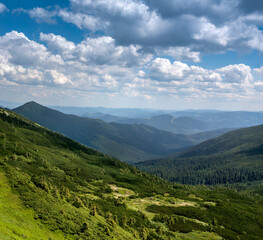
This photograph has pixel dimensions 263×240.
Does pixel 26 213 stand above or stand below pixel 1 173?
below

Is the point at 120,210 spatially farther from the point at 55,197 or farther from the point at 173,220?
the point at 55,197

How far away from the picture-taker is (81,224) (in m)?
36.7

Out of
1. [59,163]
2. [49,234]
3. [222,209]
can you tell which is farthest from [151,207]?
[59,163]

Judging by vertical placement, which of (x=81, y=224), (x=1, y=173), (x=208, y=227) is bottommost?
(x=208, y=227)

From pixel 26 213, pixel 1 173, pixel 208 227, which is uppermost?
pixel 1 173

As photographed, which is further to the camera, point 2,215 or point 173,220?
point 173,220

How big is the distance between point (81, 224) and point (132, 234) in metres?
13.7

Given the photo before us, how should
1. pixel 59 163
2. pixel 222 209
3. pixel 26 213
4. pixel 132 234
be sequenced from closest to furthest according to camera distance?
pixel 26 213 < pixel 132 234 < pixel 222 209 < pixel 59 163

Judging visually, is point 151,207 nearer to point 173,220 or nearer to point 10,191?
point 173,220

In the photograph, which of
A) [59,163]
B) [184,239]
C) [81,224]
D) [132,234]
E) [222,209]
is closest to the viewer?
[81,224]

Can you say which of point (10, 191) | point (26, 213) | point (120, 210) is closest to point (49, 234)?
point (26, 213)

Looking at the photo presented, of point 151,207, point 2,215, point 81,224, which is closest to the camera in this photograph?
point 2,215

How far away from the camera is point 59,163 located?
432 ft

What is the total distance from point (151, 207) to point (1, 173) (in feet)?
174
